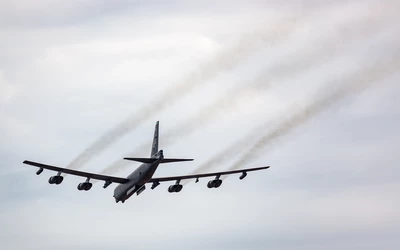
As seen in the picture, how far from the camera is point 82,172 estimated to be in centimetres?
12125

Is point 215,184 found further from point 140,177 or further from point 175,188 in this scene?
point 140,177

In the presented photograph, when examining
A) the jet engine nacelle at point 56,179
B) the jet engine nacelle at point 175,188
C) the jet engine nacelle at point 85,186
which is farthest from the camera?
the jet engine nacelle at point 175,188

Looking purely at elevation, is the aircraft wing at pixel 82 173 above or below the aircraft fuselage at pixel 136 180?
above

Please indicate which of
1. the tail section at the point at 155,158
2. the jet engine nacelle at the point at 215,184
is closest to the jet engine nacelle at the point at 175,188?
the jet engine nacelle at the point at 215,184

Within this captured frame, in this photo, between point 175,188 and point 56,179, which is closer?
point 56,179

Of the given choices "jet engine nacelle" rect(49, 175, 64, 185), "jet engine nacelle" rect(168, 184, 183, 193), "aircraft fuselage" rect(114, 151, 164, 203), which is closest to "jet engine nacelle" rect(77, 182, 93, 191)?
"jet engine nacelle" rect(49, 175, 64, 185)

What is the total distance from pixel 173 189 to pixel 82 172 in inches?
465

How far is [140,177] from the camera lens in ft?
389

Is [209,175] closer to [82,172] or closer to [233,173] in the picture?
[233,173]

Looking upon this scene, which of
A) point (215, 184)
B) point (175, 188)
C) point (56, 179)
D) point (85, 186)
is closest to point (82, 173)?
point (85, 186)

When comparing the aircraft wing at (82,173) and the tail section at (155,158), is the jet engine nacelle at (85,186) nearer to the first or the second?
the aircraft wing at (82,173)

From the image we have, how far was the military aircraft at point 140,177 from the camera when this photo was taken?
11588 cm

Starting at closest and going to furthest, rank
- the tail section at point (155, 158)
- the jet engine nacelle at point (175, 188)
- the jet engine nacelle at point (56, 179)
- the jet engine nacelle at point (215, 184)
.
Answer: the tail section at point (155, 158) → the jet engine nacelle at point (56, 179) → the jet engine nacelle at point (215, 184) → the jet engine nacelle at point (175, 188)

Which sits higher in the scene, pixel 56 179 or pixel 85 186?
pixel 85 186
